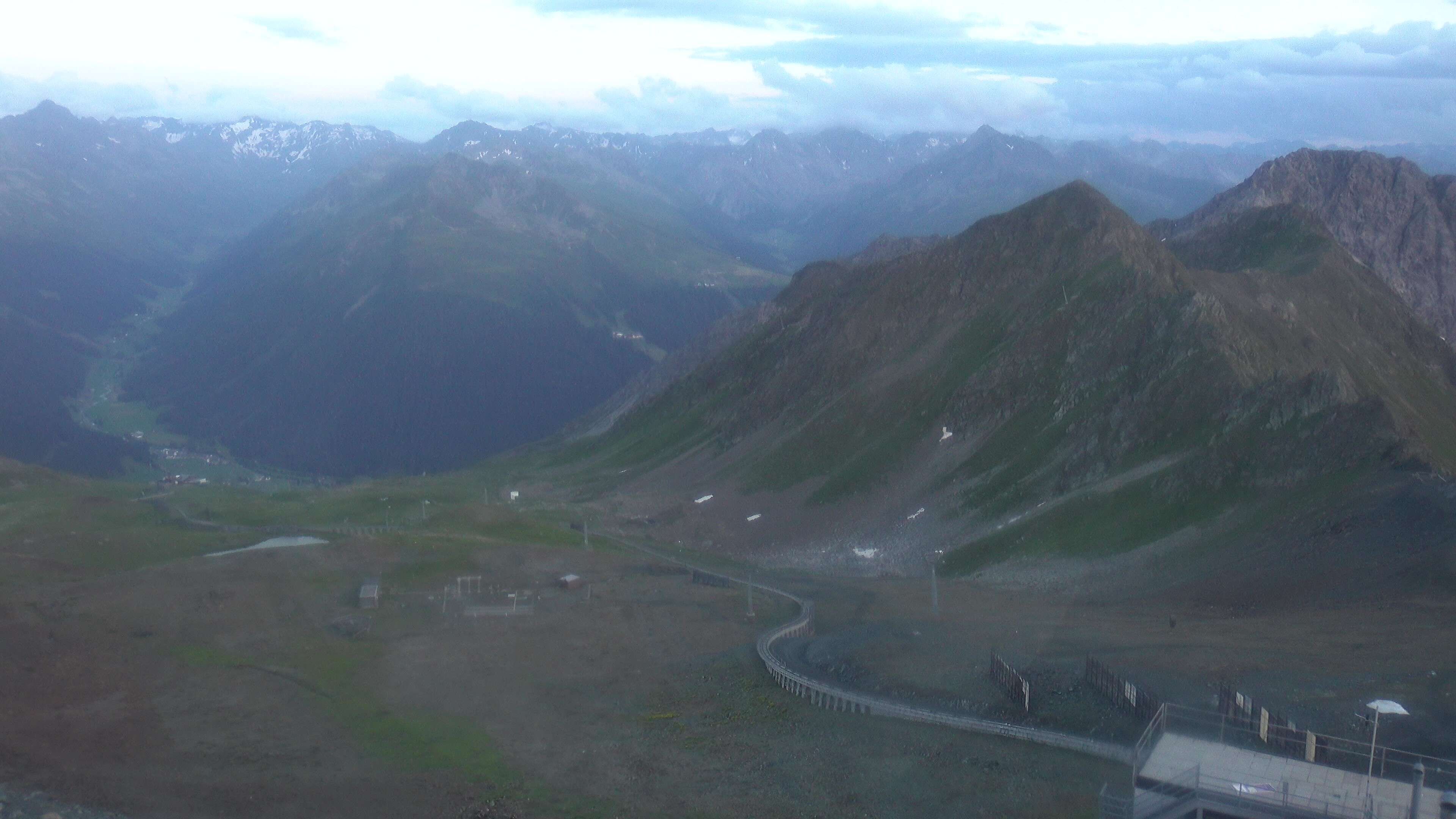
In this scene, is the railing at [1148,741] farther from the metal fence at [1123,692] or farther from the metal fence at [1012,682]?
the metal fence at [1012,682]

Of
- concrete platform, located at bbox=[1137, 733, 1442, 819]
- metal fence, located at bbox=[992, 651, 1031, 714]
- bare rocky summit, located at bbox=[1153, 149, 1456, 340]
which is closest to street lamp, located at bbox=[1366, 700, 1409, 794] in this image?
concrete platform, located at bbox=[1137, 733, 1442, 819]

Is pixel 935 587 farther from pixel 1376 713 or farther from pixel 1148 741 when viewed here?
pixel 1376 713

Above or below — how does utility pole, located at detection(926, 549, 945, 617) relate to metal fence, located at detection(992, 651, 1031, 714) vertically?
below

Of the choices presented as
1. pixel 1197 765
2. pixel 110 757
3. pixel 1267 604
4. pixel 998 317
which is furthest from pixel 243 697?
pixel 998 317

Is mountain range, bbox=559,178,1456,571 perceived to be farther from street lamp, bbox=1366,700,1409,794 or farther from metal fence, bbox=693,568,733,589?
street lamp, bbox=1366,700,1409,794

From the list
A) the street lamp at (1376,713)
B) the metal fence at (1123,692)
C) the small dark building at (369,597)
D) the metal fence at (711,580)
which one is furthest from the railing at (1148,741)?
the small dark building at (369,597)

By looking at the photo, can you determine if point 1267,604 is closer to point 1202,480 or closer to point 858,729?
point 1202,480
